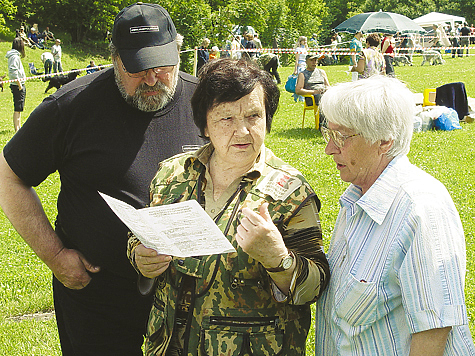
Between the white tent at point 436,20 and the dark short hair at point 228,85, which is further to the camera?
the white tent at point 436,20

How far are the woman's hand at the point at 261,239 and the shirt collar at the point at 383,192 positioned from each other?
363 mm

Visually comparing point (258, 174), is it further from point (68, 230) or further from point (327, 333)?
point (68, 230)

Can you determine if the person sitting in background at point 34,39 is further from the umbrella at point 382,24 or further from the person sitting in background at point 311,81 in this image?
the person sitting in background at point 311,81

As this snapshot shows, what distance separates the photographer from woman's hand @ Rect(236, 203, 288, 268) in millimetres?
1728

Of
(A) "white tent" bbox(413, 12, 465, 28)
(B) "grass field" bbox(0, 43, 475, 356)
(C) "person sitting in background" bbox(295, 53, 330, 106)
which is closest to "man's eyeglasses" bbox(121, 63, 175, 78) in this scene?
(B) "grass field" bbox(0, 43, 475, 356)

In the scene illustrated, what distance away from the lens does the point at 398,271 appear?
168cm

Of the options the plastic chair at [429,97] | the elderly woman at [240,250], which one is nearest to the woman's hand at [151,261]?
the elderly woman at [240,250]

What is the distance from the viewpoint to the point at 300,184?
79.8 inches

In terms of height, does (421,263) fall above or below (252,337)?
above

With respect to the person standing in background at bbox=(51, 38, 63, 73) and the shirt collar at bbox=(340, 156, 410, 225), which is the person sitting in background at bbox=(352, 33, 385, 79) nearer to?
the shirt collar at bbox=(340, 156, 410, 225)

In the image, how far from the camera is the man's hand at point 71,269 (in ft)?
8.55

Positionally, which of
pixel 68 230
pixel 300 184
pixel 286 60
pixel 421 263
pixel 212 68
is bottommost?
pixel 286 60

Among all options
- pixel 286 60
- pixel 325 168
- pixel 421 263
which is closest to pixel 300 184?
pixel 421 263

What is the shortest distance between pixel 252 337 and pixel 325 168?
6.24 m
